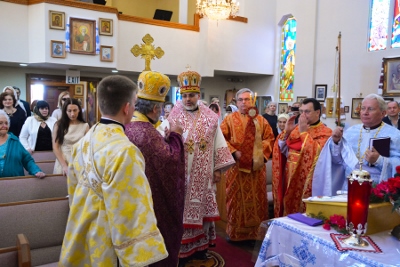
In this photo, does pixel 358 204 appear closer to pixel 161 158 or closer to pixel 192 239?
pixel 161 158

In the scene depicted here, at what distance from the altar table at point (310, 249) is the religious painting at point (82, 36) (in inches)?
356

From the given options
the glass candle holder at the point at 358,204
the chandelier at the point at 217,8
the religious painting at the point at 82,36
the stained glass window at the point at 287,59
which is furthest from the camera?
the stained glass window at the point at 287,59

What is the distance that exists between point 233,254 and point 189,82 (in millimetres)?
2106

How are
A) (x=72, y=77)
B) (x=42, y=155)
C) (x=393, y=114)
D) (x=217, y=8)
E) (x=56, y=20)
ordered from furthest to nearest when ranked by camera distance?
1. (x=72, y=77)
2. (x=217, y=8)
3. (x=56, y=20)
4. (x=393, y=114)
5. (x=42, y=155)

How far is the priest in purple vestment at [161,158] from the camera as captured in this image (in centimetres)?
251

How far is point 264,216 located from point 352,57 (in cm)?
703

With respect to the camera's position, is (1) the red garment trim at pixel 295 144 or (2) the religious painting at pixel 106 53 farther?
(2) the religious painting at pixel 106 53

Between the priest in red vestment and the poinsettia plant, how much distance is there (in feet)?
7.11

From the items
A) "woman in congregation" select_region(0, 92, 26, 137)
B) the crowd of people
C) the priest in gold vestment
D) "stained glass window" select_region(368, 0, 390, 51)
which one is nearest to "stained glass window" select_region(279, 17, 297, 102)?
"stained glass window" select_region(368, 0, 390, 51)

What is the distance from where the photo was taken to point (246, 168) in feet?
14.3

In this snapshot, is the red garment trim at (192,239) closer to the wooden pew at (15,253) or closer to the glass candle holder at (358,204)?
the wooden pew at (15,253)

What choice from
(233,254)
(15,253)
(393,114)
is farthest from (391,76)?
(15,253)

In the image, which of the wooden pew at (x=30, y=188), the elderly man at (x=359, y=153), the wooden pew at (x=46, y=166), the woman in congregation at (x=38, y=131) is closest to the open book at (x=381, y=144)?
the elderly man at (x=359, y=153)

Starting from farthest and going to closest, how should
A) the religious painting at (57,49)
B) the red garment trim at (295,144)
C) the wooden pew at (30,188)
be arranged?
1. the religious painting at (57,49)
2. the red garment trim at (295,144)
3. the wooden pew at (30,188)
